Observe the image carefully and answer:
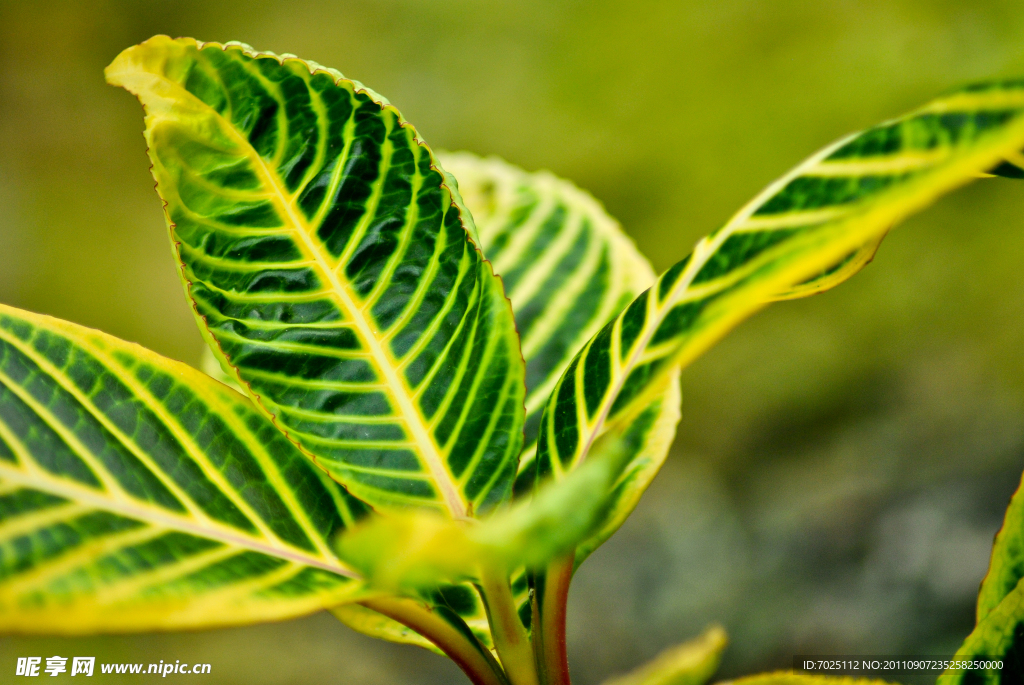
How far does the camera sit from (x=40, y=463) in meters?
0.33

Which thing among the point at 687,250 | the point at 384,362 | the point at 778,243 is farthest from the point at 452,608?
the point at 687,250

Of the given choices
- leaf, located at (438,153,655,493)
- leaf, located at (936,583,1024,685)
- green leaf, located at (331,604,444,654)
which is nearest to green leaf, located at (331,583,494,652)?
green leaf, located at (331,604,444,654)

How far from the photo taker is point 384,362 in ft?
1.27

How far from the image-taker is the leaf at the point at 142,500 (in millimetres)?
279

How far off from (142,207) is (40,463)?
2068mm

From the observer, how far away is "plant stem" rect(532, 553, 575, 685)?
0.36 meters

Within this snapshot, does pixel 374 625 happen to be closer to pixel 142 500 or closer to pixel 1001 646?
pixel 142 500

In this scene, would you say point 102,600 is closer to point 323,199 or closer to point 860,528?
point 323,199

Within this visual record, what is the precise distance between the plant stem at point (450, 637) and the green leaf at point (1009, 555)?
0.31 m

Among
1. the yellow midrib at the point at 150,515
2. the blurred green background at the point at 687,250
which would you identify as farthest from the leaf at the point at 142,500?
the blurred green background at the point at 687,250

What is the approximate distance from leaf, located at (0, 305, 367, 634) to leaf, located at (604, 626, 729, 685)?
17 centimetres

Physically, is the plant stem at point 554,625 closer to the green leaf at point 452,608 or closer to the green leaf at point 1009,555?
the green leaf at point 452,608

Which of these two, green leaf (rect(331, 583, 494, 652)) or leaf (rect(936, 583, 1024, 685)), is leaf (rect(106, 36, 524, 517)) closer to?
green leaf (rect(331, 583, 494, 652))

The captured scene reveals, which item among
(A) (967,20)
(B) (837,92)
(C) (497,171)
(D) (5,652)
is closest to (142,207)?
(D) (5,652)
